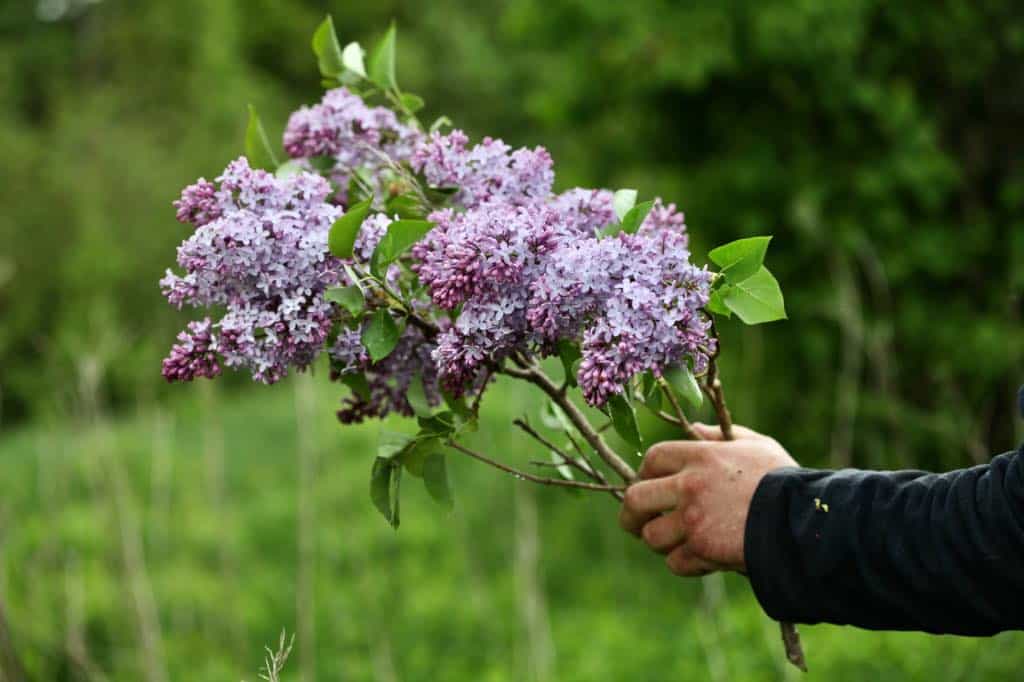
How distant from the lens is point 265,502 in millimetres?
6879

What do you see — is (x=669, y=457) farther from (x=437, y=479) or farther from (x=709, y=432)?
(x=437, y=479)

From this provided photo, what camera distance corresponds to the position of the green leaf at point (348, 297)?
4.10ft

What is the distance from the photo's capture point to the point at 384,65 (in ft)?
5.64

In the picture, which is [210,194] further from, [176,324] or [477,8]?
[477,8]

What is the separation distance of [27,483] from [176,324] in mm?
4932

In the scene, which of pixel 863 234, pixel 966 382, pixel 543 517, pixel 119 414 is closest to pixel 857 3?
pixel 863 234

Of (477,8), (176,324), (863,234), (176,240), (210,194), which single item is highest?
(477,8)

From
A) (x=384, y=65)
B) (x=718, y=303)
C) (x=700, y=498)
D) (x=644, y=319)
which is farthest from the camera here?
(x=384, y=65)

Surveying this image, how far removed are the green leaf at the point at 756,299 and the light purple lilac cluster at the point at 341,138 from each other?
53cm

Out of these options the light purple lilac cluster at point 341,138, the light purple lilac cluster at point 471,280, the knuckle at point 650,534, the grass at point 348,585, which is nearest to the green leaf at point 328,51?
the light purple lilac cluster at point 341,138

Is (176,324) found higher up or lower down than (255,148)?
higher up

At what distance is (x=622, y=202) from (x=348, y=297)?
15.6 inches

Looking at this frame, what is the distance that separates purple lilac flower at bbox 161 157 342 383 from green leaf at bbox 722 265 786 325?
440 millimetres

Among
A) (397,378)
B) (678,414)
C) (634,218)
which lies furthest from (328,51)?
(678,414)
